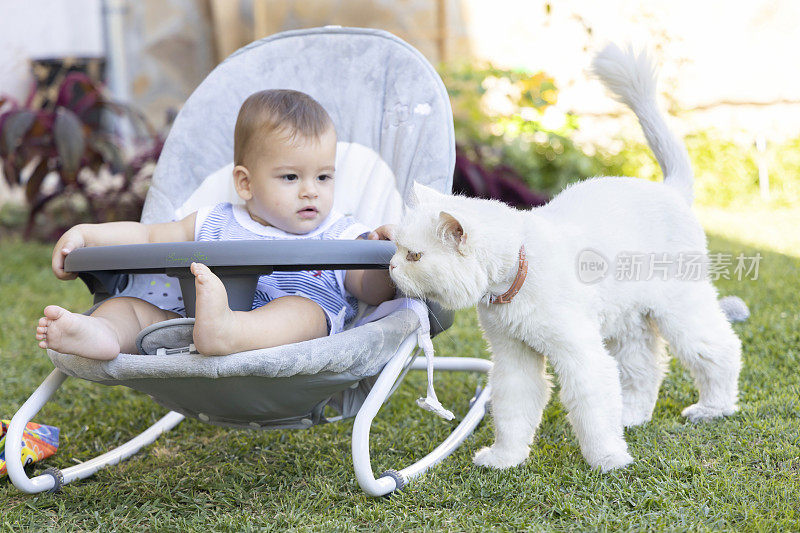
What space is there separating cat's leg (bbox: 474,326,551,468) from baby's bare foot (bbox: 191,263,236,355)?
0.71 meters

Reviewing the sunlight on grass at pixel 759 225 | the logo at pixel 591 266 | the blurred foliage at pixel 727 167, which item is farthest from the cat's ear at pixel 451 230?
the blurred foliage at pixel 727 167

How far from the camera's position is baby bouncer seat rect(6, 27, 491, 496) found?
5.28ft

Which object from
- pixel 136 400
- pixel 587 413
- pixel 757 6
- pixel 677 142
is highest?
pixel 757 6

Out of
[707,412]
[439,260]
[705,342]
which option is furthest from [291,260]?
[707,412]

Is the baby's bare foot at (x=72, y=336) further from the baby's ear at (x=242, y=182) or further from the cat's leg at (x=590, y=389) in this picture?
the cat's leg at (x=590, y=389)

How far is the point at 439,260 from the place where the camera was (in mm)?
1674

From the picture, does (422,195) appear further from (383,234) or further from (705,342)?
(705,342)

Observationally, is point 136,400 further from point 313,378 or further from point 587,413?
point 587,413

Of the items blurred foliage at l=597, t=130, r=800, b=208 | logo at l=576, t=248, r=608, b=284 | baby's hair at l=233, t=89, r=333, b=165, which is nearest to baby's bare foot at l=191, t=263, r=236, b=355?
baby's hair at l=233, t=89, r=333, b=165

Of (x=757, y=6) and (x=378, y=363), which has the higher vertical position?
(x=757, y=6)

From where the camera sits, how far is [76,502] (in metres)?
2.00

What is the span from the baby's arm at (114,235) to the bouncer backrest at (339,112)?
0.17m

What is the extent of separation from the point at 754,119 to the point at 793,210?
0.90 m

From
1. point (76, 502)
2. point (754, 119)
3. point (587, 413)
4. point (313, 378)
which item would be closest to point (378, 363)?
point (313, 378)
